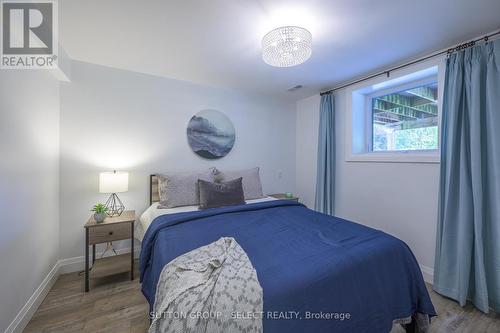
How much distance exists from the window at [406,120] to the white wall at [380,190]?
0.35 metres

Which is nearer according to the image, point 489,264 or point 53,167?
point 489,264

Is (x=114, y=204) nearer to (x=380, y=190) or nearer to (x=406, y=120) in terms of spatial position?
(x=380, y=190)

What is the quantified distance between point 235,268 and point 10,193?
5.24 feet

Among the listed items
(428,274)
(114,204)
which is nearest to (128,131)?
Result: (114,204)

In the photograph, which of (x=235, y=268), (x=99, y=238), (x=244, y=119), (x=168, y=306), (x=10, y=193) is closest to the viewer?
(x=168, y=306)

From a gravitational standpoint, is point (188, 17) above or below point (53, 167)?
above

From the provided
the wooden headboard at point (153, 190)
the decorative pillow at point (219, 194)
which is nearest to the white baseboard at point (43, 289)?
the wooden headboard at point (153, 190)

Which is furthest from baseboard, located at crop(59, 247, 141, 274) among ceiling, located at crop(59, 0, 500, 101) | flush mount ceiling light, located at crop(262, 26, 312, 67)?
flush mount ceiling light, located at crop(262, 26, 312, 67)

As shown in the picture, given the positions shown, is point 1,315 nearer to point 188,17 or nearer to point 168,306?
point 168,306

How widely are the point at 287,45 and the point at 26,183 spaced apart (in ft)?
7.28

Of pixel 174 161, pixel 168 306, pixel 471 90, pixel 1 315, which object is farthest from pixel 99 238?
pixel 471 90

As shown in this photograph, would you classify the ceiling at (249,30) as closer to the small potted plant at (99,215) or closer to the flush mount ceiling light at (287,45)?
the flush mount ceiling light at (287,45)

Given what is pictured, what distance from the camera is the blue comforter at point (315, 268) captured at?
0.95 m

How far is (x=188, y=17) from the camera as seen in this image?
1578 mm
